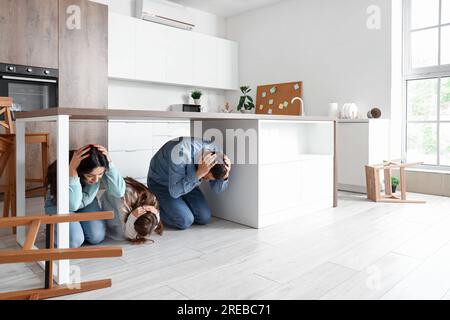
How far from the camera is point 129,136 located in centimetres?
443

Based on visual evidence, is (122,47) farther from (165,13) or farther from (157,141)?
(157,141)

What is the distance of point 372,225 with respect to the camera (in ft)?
8.40

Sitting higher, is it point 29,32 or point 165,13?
point 165,13

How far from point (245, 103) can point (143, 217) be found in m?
3.80

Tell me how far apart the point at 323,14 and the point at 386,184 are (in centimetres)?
234

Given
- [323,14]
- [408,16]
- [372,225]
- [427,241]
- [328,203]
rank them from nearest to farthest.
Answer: [427,241] < [372,225] < [328,203] < [408,16] < [323,14]

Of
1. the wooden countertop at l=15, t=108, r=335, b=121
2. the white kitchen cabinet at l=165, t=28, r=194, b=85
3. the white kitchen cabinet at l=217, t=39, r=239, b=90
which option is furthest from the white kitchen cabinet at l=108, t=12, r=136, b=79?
the wooden countertop at l=15, t=108, r=335, b=121

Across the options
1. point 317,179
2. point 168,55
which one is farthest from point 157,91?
point 317,179

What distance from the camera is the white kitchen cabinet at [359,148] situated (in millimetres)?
3785

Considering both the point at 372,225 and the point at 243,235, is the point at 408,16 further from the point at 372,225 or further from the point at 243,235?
the point at 243,235

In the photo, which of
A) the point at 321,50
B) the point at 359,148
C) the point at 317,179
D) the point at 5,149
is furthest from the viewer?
the point at 321,50

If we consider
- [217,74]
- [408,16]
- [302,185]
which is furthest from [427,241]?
[217,74]

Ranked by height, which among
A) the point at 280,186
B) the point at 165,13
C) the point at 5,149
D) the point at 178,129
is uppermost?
the point at 165,13

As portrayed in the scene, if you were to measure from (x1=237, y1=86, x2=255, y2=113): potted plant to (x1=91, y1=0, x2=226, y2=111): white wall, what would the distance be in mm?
493
